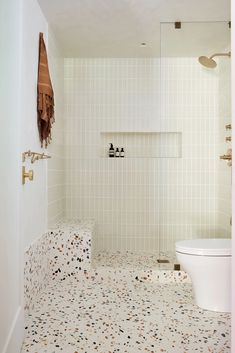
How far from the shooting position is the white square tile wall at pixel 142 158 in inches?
168

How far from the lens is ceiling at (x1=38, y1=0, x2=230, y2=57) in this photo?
3.04 meters

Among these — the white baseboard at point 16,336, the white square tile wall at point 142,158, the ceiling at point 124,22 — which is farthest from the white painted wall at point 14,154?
the white square tile wall at point 142,158

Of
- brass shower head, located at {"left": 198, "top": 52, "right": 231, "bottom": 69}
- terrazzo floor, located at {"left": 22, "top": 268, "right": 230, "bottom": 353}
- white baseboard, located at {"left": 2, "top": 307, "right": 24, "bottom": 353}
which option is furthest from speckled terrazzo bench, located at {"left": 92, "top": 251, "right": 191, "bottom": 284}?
brass shower head, located at {"left": 198, "top": 52, "right": 231, "bottom": 69}

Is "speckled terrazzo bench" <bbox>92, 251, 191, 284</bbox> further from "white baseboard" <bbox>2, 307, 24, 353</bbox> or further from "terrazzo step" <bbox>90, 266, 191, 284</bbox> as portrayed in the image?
"white baseboard" <bbox>2, 307, 24, 353</bbox>

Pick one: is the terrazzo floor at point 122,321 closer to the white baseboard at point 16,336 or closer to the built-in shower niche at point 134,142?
the white baseboard at point 16,336

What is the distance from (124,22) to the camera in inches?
132

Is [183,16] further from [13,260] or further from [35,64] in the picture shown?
[13,260]

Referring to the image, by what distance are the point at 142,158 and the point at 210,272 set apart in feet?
6.32

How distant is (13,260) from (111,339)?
744 mm

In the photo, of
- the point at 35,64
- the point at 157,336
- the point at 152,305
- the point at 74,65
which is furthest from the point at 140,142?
the point at 157,336

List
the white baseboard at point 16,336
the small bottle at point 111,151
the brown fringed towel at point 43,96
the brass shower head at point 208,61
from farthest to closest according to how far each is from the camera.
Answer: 1. the small bottle at point 111,151
2. the brass shower head at point 208,61
3. the brown fringed towel at point 43,96
4. the white baseboard at point 16,336

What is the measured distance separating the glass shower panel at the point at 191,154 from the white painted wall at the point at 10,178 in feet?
7.86

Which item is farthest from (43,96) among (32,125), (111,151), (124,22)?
(111,151)

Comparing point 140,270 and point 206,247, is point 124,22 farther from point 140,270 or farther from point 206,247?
point 140,270
